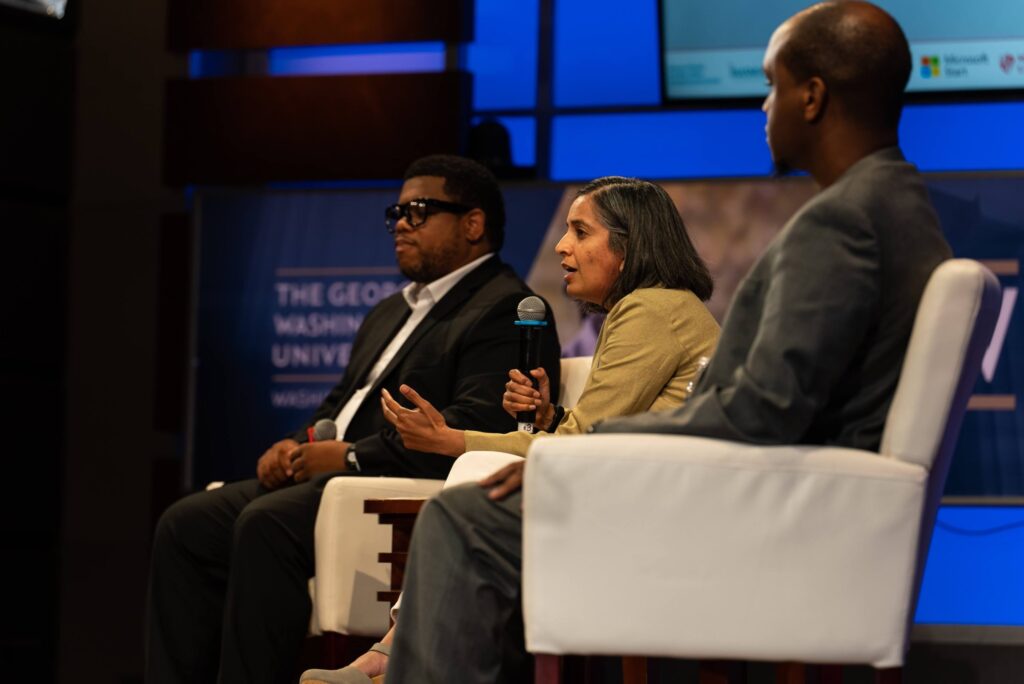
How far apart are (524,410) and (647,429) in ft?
2.46

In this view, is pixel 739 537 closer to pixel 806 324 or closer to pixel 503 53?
pixel 806 324

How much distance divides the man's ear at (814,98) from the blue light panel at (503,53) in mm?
3386

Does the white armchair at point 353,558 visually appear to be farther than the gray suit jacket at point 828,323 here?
Yes

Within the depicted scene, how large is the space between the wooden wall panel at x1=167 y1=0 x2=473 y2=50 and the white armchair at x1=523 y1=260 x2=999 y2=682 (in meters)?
3.63

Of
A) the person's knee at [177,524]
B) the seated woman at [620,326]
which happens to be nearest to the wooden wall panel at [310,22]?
the person's knee at [177,524]

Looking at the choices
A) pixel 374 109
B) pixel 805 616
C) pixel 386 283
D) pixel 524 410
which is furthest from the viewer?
pixel 374 109

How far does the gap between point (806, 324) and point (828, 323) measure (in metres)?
0.03

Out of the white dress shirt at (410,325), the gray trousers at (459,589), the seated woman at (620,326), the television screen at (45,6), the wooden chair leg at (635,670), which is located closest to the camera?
the gray trousers at (459,589)

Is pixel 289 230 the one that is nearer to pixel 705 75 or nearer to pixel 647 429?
pixel 705 75

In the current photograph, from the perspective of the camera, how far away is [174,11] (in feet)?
18.3

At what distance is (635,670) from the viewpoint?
246 centimetres

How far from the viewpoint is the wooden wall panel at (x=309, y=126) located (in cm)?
530

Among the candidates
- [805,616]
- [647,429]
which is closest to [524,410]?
[647,429]

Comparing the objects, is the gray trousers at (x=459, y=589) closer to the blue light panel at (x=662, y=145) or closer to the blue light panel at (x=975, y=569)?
the blue light panel at (x=975, y=569)
